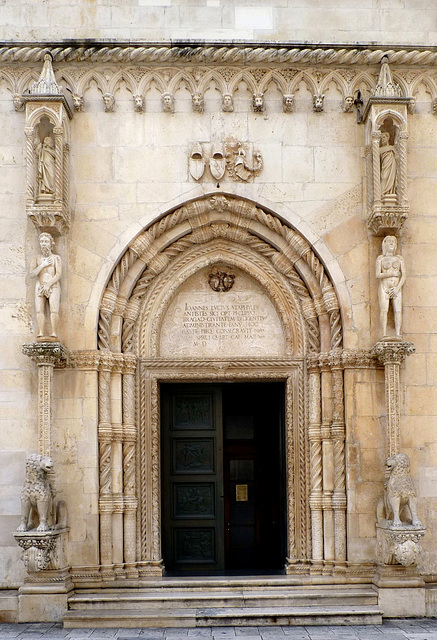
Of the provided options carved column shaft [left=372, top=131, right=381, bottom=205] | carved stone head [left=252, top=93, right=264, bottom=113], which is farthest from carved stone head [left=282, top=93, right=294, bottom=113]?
carved column shaft [left=372, top=131, right=381, bottom=205]

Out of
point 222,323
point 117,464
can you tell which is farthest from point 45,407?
point 222,323

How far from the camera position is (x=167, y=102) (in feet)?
32.7

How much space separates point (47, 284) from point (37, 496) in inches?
91.7

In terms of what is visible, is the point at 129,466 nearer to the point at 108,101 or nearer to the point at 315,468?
the point at 315,468

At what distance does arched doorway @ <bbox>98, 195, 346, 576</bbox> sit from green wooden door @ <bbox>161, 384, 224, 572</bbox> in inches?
11.5

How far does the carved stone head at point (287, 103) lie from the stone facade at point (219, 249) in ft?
0.22

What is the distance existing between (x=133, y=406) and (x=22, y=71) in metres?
4.18

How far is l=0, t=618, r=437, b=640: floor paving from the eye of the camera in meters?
8.36

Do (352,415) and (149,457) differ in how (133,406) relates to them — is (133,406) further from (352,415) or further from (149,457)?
(352,415)

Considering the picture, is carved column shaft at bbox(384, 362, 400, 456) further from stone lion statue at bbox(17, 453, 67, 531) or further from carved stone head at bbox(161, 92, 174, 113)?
carved stone head at bbox(161, 92, 174, 113)

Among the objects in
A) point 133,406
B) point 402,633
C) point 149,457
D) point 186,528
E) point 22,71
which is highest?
point 22,71

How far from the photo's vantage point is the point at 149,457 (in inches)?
394

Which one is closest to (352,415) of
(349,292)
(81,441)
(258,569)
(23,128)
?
(349,292)

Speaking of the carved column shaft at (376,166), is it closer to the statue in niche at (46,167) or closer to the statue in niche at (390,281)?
the statue in niche at (390,281)
